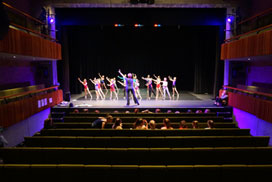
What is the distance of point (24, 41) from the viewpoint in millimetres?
7832

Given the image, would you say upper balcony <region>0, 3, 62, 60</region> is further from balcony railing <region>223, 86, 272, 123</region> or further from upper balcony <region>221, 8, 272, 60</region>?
balcony railing <region>223, 86, 272, 123</region>

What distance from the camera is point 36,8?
10.7 meters

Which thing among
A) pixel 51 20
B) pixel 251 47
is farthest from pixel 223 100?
pixel 51 20

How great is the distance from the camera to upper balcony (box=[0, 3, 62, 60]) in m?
6.87

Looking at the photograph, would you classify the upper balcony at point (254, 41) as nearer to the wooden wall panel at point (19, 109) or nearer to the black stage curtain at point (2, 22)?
the black stage curtain at point (2, 22)

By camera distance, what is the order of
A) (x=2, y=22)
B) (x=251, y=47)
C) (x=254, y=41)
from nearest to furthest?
(x=2, y=22)
(x=254, y=41)
(x=251, y=47)

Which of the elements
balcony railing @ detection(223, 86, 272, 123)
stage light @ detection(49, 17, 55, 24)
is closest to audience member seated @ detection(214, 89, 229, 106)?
balcony railing @ detection(223, 86, 272, 123)

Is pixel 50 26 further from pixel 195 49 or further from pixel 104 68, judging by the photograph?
pixel 195 49

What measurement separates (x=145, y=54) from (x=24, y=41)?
12.2 m

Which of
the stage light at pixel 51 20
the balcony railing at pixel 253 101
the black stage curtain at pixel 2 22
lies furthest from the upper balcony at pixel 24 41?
the balcony railing at pixel 253 101
